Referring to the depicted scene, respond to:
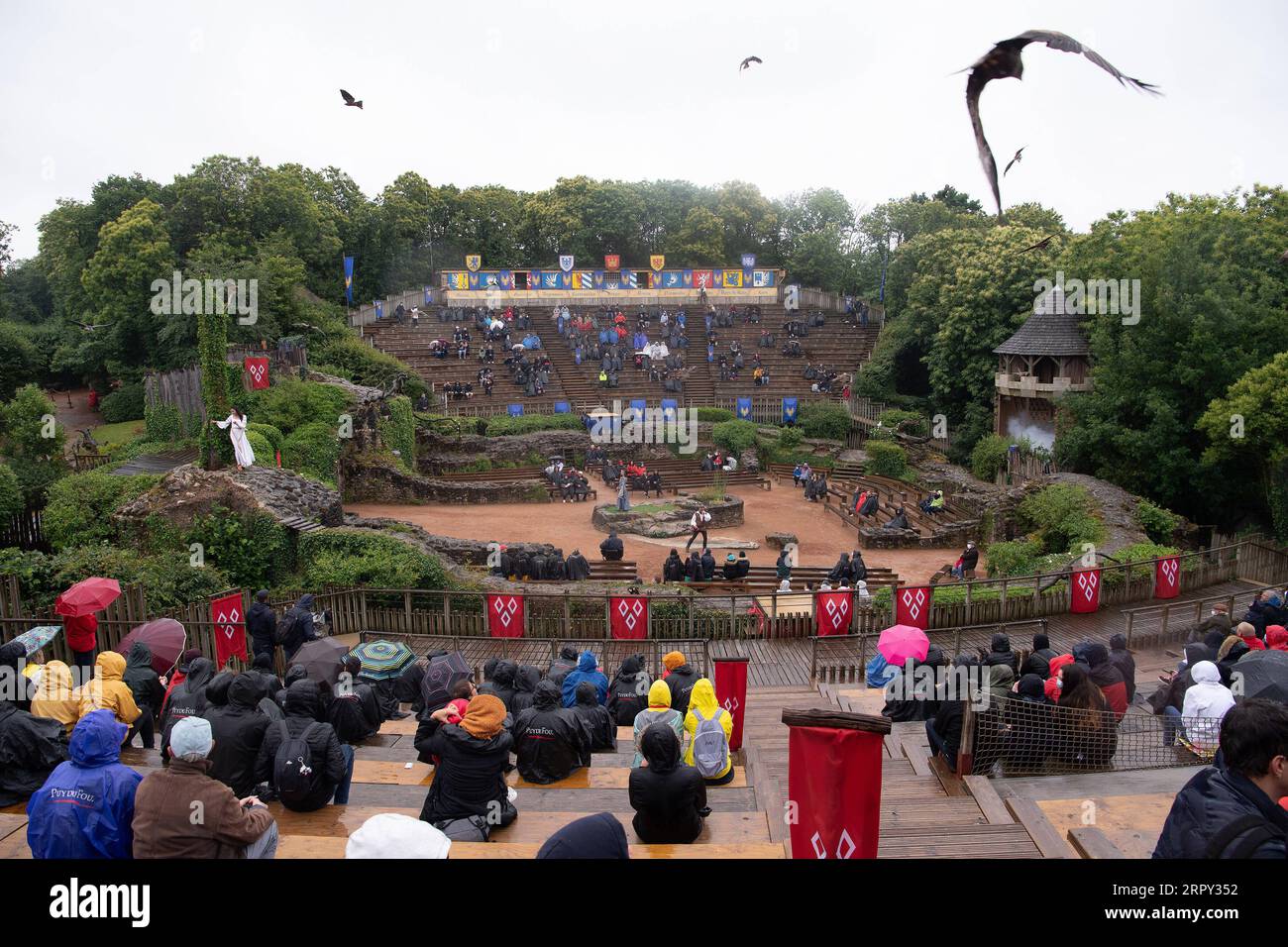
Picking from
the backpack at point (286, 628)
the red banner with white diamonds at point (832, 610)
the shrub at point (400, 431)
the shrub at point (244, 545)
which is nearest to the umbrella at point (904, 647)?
the red banner with white diamonds at point (832, 610)

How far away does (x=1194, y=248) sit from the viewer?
963 inches

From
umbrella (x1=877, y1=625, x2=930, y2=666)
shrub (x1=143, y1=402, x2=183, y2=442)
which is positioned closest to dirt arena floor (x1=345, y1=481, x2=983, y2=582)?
shrub (x1=143, y1=402, x2=183, y2=442)

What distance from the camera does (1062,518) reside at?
74.4 ft

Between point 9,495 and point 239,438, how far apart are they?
5.20 meters

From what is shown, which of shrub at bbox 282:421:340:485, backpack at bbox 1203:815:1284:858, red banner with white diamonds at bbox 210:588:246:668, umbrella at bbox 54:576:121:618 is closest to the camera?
backpack at bbox 1203:815:1284:858

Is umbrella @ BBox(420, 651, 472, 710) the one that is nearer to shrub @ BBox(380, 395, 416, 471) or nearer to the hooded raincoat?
the hooded raincoat

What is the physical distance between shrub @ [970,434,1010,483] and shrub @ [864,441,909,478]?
106 inches

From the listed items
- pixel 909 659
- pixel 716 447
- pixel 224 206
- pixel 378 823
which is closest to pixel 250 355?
pixel 224 206

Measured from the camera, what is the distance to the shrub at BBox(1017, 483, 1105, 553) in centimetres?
2123

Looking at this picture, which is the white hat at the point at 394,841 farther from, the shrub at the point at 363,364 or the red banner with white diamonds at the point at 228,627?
the shrub at the point at 363,364

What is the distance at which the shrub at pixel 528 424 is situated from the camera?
36875mm

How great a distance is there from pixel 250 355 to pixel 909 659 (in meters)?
22.9

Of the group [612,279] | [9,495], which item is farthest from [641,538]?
[612,279]
